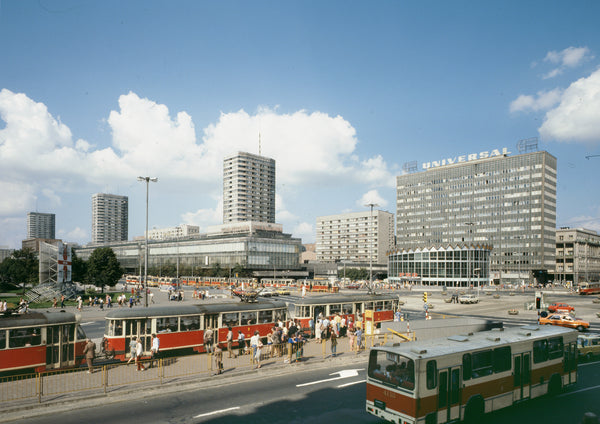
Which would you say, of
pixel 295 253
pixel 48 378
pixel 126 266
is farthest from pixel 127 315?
pixel 126 266

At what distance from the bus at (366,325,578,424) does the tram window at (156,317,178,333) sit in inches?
495

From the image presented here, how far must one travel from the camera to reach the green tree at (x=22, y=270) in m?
84.8

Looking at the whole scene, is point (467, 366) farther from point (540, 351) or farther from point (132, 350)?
point (132, 350)

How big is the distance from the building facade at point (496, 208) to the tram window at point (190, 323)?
465 ft

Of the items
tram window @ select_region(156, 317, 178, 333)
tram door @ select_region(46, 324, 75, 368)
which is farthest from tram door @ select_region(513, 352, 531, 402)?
tram door @ select_region(46, 324, 75, 368)

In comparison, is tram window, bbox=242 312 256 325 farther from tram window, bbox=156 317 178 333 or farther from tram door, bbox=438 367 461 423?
tram door, bbox=438 367 461 423

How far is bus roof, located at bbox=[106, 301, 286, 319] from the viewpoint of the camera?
21062 mm

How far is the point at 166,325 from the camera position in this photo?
2170 cm

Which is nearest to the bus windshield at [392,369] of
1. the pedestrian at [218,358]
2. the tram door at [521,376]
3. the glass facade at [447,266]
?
the tram door at [521,376]

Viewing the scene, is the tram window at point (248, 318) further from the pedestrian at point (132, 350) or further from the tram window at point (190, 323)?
the pedestrian at point (132, 350)

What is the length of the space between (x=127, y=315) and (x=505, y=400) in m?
17.0

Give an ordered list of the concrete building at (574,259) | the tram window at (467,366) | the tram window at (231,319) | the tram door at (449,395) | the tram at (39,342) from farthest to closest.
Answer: the concrete building at (574,259)
the tram window at (231,319)
the tram at (39,342)
the tram window at (467,366)
the tram door at (449,395)

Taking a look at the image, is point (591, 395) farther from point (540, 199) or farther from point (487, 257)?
point (540, 199)

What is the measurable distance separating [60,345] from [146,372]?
4.07 meters
